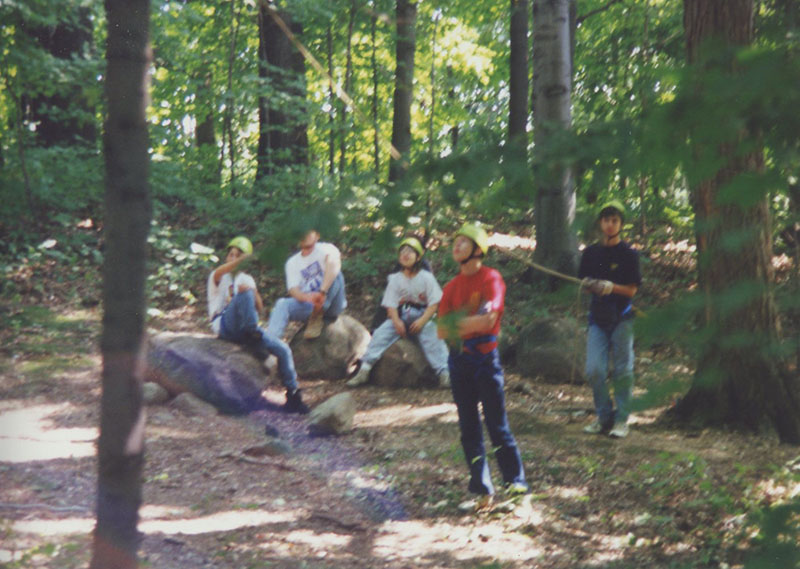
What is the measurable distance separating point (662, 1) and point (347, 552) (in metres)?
13.3

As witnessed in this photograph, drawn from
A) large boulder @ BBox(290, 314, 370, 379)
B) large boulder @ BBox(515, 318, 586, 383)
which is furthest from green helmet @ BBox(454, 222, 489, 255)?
large boulder @ BBox(290, 314, 370, 379)

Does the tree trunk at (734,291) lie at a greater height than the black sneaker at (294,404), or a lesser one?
greater

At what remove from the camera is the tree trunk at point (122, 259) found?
232 centimetres

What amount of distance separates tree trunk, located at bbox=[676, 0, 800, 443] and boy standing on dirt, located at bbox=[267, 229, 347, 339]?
13.8 ft

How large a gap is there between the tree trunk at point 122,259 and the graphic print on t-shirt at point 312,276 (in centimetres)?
717

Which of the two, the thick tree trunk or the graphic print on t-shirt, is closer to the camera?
the graphic print on t-shirt

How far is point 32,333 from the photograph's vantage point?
10.5 metres

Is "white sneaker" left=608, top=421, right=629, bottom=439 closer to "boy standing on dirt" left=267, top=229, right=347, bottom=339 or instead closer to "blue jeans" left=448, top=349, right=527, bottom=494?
"blue jeans" left=448, top=349, right=527, bottom=494

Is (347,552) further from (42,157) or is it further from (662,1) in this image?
(662,1)

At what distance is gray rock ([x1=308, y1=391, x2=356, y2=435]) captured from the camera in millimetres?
7707

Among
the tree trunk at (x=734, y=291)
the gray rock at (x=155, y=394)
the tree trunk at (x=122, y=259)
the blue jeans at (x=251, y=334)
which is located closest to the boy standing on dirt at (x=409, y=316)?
the blue jeans at (x=251, y=334)

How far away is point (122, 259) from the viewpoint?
233 cm

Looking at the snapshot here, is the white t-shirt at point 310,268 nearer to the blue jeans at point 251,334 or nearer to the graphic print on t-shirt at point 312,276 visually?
the graphic print on t-shirt at point 312,276

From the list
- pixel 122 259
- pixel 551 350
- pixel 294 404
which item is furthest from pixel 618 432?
pixel 122 259
